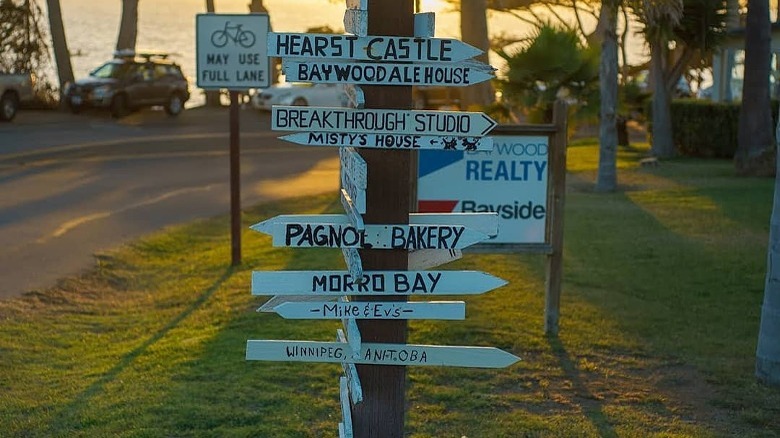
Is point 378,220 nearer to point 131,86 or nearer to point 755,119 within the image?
point 755,119

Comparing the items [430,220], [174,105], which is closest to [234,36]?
[430,220]

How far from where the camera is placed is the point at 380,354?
162 inches

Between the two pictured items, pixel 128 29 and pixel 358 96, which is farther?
pixel 128 29

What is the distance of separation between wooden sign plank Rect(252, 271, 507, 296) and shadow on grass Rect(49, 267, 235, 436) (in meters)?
2.09

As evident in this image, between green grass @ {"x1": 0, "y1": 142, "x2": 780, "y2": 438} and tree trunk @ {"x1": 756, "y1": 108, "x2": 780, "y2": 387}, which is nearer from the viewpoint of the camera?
green grass @ {"x1": 0, "y1": 142, "x2": 780, "y2": 438}

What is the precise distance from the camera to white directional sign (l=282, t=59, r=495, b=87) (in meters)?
3.91

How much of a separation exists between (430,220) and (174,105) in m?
27.6

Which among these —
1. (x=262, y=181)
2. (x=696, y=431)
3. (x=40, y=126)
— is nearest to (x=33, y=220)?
(x=262, y=181)

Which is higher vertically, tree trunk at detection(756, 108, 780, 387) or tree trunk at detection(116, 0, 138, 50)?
tree trunk at detection(116, 0, 138, 50)

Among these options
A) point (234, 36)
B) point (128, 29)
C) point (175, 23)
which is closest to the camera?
point (234, 36)

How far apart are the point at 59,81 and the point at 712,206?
71.5ft

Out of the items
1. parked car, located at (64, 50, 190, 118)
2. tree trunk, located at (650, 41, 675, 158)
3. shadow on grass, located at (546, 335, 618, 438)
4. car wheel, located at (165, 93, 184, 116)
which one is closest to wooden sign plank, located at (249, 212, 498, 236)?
shadow on grass, located at (546, 335, 618, 438)

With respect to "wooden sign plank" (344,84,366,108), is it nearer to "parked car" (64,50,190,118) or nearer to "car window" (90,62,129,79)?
"parked car" (64,50,190,118)

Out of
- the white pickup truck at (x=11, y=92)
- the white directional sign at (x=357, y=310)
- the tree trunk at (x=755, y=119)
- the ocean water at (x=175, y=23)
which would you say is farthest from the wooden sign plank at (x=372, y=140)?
the ocean water at (x=175, y=23)
